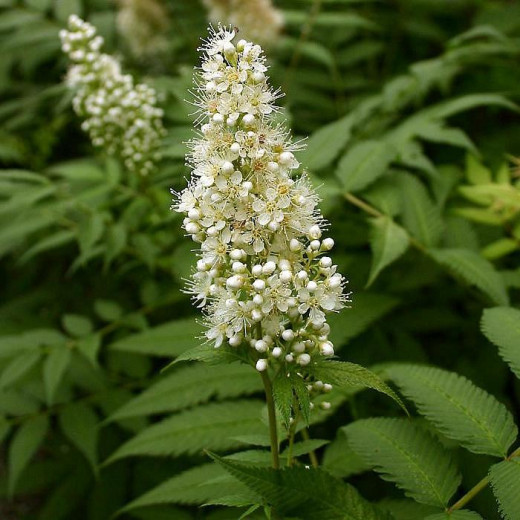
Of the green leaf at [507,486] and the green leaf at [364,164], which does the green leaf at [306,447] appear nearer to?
the green leaf at [507,486]

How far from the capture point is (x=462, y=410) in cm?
230

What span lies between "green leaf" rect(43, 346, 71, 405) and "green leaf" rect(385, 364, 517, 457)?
74.3 inches

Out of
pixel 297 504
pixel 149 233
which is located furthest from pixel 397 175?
pixel 297 504

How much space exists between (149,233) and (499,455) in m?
2.81

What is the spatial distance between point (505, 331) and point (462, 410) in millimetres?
397

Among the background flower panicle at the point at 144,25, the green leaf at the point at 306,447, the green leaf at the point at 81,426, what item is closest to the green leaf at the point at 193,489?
the green leaf at the point at 306,447

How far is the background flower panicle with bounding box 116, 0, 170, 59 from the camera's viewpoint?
579cm

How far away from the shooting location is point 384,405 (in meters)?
3.69

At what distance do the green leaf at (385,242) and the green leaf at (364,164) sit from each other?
325 millimetres

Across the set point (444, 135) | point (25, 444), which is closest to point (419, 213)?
point (444, 135)

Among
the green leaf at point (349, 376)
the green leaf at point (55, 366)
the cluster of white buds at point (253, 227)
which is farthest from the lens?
the green leaf at point (55, 366)

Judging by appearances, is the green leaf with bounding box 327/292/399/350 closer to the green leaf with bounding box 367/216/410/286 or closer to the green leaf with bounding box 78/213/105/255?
the green leaf with bounding box 367/216/410/286

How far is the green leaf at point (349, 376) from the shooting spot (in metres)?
1.88

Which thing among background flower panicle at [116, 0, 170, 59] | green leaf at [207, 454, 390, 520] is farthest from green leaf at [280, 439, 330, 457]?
background flower panicle at [116, 0, 170, 59]
